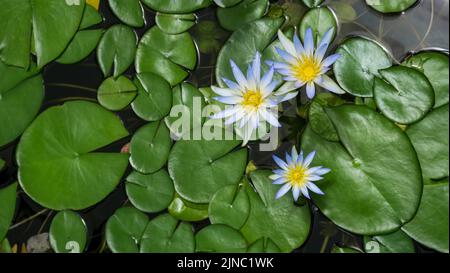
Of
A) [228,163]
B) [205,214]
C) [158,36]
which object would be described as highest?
[158,36]

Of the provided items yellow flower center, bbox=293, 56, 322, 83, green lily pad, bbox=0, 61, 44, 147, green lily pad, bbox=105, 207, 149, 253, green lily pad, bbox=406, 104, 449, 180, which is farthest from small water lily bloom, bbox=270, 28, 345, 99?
green lily pad, bbox=0, 61, 44, 147

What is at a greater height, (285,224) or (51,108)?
(51,108)

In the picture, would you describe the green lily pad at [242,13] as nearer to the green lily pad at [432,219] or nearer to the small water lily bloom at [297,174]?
the small water lily bloom at [297,174]

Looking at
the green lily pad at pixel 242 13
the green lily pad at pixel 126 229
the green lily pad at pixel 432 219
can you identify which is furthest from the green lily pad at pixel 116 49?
the green lily pad at pixel 432 219

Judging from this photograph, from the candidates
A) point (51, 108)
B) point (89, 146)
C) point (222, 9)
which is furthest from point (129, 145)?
point (222, 9)

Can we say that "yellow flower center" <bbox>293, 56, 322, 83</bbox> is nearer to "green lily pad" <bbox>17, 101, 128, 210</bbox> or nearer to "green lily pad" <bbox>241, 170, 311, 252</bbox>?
"green lily pad" <bbox>241, 170, 311, 252</bbox>

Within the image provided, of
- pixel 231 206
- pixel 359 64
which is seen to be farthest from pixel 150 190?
pixel 359 64
